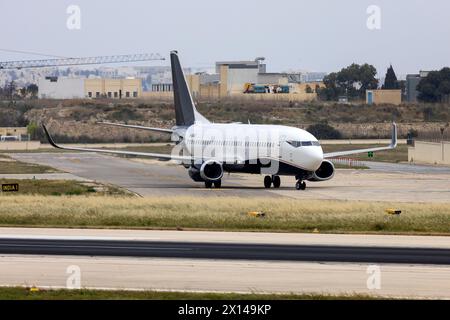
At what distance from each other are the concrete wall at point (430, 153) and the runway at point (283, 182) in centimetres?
439

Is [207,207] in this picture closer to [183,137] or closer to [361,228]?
[361,228]

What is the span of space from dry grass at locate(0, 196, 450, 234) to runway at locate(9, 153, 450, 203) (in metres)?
10.4

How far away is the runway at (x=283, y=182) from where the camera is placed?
225 ft

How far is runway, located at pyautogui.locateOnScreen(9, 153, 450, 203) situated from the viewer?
68625 millimetres

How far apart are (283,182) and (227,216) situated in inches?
1196

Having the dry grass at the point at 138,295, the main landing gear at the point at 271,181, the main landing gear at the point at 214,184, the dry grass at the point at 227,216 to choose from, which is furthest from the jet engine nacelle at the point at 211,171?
the dry grass at the point at 138,295

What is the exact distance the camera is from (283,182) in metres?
81.8

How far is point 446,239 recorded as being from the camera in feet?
150

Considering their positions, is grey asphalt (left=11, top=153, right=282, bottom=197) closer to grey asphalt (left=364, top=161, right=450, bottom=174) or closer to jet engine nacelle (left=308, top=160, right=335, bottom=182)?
jet engine nacelle (left=308, top=160, right=335, bottom=182)

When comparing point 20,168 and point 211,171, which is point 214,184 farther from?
point 20,168

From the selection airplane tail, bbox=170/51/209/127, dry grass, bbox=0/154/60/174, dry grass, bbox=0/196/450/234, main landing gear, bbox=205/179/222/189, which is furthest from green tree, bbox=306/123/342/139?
dry grass, bbox=0/196/450/234

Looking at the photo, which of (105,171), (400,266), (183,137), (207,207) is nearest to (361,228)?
(207,207)

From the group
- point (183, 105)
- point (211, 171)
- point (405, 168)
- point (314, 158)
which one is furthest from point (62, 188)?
point (405, 168)

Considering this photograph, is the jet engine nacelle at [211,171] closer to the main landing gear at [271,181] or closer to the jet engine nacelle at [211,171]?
the jet engine nacelle at [211,171]
